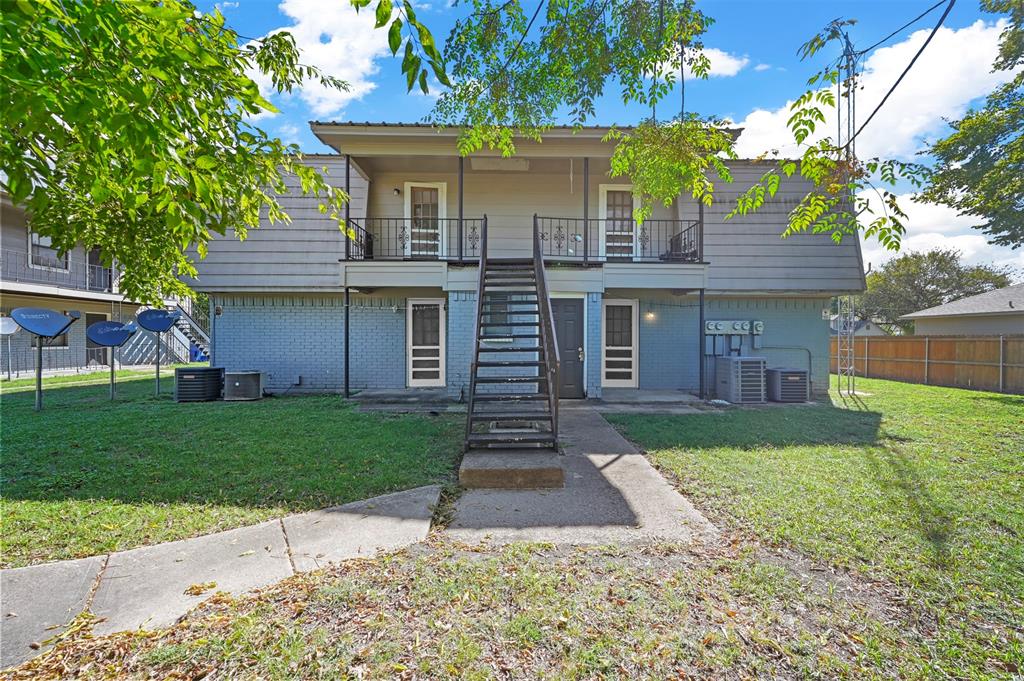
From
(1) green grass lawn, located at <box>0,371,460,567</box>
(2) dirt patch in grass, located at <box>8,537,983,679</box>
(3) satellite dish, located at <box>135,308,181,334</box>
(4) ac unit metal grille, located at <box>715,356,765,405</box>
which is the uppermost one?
(3) satellite dish, located at <box>135,308,181,334</box>

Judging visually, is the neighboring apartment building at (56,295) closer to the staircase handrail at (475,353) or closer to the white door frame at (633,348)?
the staircase handrail at (475,353)

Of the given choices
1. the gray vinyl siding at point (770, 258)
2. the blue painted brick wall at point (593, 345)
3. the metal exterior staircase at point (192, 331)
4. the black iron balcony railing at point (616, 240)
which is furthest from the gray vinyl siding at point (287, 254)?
the metal exterior staircase at point (192, 331)

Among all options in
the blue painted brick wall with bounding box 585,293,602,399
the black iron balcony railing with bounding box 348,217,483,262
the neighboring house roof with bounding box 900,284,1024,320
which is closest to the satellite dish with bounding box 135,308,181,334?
the black iron balcony railing with bounding box 348,217,483,262

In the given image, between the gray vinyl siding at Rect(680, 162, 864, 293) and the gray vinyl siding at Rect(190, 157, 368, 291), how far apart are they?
28.8ft

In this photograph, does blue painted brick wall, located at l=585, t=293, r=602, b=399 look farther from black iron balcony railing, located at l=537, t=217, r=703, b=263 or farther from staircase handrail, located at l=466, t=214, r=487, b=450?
staircase handrail, located at l=466, t=214, r=487, b=450

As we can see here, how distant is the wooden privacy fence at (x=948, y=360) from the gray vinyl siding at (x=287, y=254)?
18452 mm

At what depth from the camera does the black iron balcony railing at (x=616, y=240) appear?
11023 millimetres

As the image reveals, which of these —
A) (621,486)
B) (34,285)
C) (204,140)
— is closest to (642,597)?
(621,486)

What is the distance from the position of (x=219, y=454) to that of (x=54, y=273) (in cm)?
1975

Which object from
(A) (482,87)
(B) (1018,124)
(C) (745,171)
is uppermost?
(B) (1018,124)

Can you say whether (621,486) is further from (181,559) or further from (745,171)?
(745,171)

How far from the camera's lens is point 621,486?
14.8 feet

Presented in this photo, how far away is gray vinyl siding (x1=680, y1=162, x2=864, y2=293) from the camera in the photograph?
443 inches

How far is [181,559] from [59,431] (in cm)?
567
